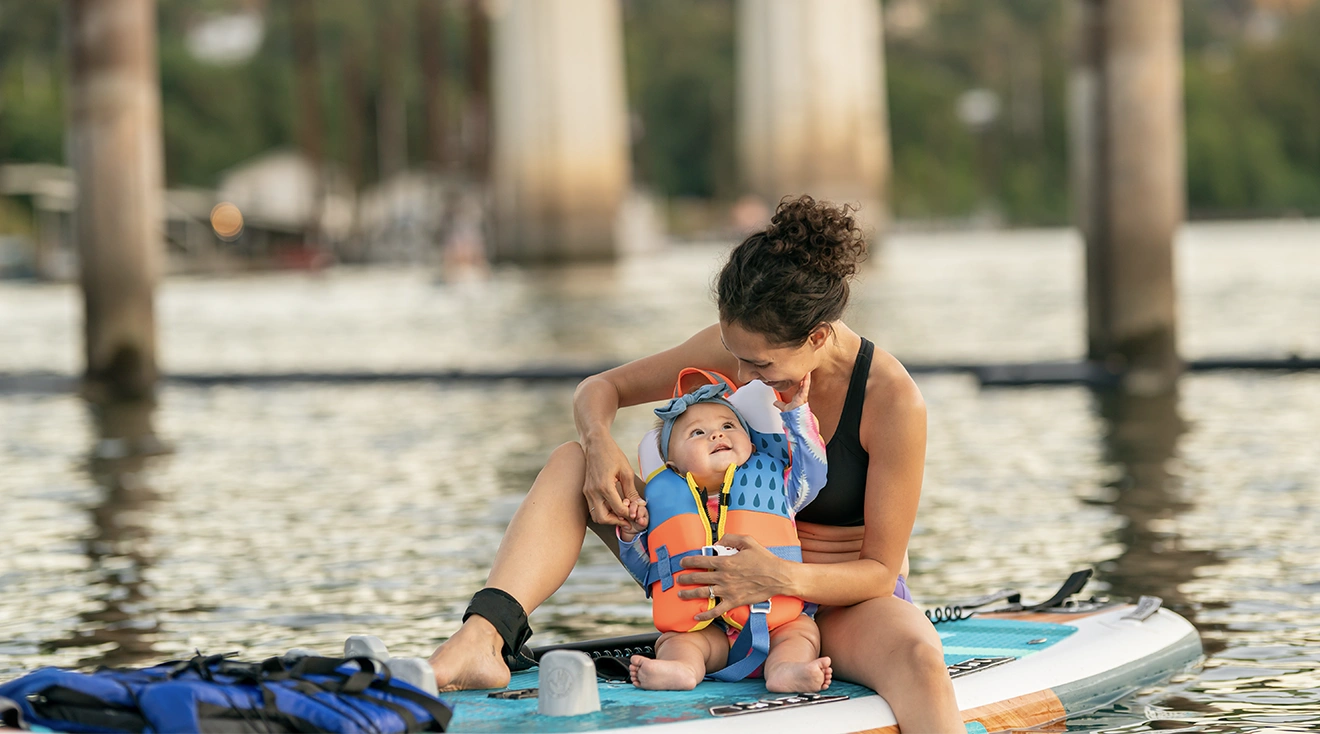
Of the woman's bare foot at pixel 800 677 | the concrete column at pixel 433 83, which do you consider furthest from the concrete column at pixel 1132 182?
the concrete column at pixel 433 83

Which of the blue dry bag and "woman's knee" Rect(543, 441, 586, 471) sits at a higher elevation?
"woman's knee" Rect(543, 441, 586, 471)

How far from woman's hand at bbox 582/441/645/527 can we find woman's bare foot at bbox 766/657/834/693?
511 mm

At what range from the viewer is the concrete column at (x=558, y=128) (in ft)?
188

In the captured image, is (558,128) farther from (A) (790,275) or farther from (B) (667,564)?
(A) (790,275)

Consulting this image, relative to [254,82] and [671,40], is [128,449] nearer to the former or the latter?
[254,82]

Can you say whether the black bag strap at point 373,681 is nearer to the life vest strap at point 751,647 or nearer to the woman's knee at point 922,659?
the life vest strap at point 751,647

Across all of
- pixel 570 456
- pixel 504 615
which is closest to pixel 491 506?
pixel 570 456

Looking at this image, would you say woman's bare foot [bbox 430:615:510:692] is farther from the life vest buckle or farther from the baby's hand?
the life vest buckle

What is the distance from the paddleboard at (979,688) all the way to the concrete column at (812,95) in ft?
182

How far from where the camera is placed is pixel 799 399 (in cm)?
465

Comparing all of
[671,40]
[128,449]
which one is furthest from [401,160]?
[128,449]

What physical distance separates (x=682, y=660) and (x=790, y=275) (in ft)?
3.05

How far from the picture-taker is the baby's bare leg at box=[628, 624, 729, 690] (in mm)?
4617

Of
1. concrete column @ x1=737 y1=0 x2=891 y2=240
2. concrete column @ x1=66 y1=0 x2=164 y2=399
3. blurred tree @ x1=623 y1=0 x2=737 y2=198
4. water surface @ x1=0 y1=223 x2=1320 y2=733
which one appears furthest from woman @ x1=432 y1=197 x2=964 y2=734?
blurred tree @ x1=623 y1=0 x2=737 y2=198
